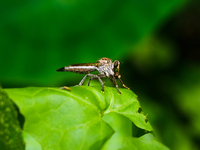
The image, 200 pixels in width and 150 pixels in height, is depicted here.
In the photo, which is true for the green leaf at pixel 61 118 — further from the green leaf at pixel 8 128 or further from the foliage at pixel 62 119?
the green leaf at pixel 8 128

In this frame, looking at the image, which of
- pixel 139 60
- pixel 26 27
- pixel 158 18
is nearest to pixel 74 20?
pixel 26 27

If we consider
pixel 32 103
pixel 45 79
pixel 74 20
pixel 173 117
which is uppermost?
pixel 74 20

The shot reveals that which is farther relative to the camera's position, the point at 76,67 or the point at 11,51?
the point at 11,51

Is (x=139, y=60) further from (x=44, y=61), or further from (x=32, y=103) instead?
(x=32, y=103)

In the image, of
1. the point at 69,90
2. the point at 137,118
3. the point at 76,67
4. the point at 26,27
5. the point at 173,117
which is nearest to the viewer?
the point at 69,90

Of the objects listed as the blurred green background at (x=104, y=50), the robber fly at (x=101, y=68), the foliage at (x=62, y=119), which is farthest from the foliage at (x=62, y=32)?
the foliage at (x=62, y=119)

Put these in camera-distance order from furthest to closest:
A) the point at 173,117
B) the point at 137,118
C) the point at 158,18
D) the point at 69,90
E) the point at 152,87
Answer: the point at 152,87, the point at 173,117, the point at 158,18, the point at 137,118, the point at 69,90
